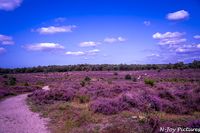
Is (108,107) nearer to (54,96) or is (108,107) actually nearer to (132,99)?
(132,99)

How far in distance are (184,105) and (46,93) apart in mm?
16542

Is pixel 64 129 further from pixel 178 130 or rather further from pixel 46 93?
pixel 46 93

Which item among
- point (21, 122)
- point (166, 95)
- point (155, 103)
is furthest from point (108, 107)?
point (166, 95)

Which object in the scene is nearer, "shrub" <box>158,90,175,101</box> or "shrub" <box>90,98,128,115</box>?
"shrub" <box>90,98,128,115</box>

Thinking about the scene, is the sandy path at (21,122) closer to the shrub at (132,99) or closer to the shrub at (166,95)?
the shrub at (132,99)

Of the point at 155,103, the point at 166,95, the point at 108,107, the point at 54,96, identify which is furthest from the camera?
the point at 54,96

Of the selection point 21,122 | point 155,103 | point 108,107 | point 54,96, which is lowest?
point 21,122

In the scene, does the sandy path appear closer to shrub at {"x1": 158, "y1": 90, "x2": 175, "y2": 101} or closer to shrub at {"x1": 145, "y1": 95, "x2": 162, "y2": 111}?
shrub at {"x1": 145, "y1": 95, "x2": 162, "y2": 111}

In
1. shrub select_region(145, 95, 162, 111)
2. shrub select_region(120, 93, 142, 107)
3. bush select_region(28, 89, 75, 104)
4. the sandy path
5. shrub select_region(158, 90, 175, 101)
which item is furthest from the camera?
bush select_region(28, 89, 75, 104)

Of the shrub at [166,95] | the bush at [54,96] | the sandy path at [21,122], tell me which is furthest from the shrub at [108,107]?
the bush at [54,96]

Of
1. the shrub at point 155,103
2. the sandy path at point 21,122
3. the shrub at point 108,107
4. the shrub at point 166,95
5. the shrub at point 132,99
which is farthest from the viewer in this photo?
the shrub at point 166,95

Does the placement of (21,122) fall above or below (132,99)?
below

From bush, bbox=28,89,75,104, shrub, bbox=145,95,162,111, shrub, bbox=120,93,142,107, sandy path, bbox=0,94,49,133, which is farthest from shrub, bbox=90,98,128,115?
bush, bbox=28,89,75,104

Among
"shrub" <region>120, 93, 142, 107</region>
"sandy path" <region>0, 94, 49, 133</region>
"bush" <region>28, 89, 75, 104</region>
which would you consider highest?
"shrub" <region>120, 93, 142, 107</region>
